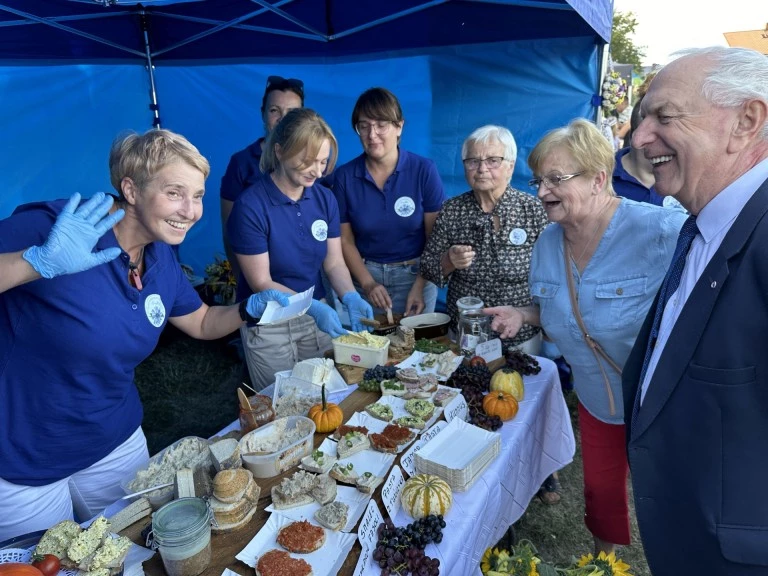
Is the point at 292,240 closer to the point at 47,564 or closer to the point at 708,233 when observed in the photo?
Answer: the point at 47,564

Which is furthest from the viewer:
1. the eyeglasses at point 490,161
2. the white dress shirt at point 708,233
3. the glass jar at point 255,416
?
the eyeglasses at point 490,161

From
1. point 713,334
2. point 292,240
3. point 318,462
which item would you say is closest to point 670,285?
point 713,334

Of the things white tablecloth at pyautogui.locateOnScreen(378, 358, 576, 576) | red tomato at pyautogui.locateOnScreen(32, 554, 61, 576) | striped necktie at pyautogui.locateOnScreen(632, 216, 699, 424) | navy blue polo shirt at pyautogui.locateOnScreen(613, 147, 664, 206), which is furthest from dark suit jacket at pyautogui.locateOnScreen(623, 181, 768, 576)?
navy blue polo shirt at pyautogui.locateOnScreen(613, 147, 664, 206)

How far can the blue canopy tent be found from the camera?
534 cm

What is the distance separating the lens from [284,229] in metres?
3.20

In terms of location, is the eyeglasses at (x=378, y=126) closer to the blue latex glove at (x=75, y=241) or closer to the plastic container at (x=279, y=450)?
the blue latex glove at (x=75, y=241)

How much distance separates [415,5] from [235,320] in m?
4.29

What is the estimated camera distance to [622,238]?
2389mm

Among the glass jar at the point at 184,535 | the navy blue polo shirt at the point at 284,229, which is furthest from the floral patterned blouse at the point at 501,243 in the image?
the glass jar at the point at 184,535

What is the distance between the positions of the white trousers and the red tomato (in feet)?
1.56

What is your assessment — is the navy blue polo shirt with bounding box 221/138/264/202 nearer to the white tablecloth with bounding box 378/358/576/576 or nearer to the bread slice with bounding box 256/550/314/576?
the white tablecloth with bounding box 378/358/576/576

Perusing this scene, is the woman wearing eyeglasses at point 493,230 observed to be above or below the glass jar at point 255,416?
above

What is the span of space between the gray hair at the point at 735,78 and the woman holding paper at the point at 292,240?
2055mm

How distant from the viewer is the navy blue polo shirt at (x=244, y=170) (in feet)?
15.3
